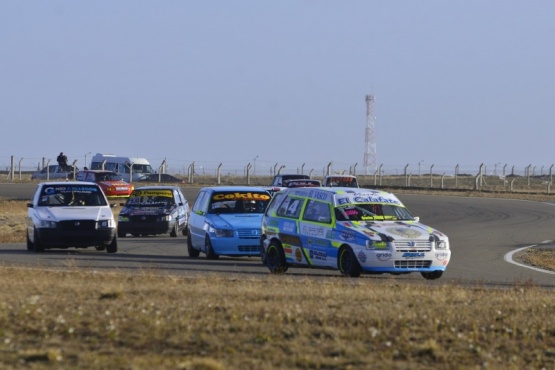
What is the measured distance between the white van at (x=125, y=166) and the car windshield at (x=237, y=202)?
144 feet

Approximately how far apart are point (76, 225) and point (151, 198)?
8.35 metres

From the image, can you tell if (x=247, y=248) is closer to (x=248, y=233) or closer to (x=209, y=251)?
(x=248, y=233)

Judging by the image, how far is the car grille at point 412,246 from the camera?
60.7 ft

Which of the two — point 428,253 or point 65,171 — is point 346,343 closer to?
point 428,253

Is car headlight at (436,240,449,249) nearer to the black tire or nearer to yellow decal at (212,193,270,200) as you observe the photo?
yellow decal at (212,193,270,200)

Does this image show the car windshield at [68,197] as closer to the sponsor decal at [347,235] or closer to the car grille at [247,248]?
the car grille at [247,248]

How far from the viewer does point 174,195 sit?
33.2 meters

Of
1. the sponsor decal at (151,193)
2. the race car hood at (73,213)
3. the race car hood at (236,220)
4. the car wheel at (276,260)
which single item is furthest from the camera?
the sponsor decal at (151,193)

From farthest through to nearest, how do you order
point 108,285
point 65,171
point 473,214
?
1. point 65,171
2. point 473,214
3. point 108,285

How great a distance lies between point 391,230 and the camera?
1884 centimetres

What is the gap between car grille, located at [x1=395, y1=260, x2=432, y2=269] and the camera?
1851cm

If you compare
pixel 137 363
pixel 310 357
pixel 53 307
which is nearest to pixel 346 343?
pixel 310 357

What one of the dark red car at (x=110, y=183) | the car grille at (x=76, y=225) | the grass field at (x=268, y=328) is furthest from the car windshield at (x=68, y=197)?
the dark red car at (x=110, y=183)

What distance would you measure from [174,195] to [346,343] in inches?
898
